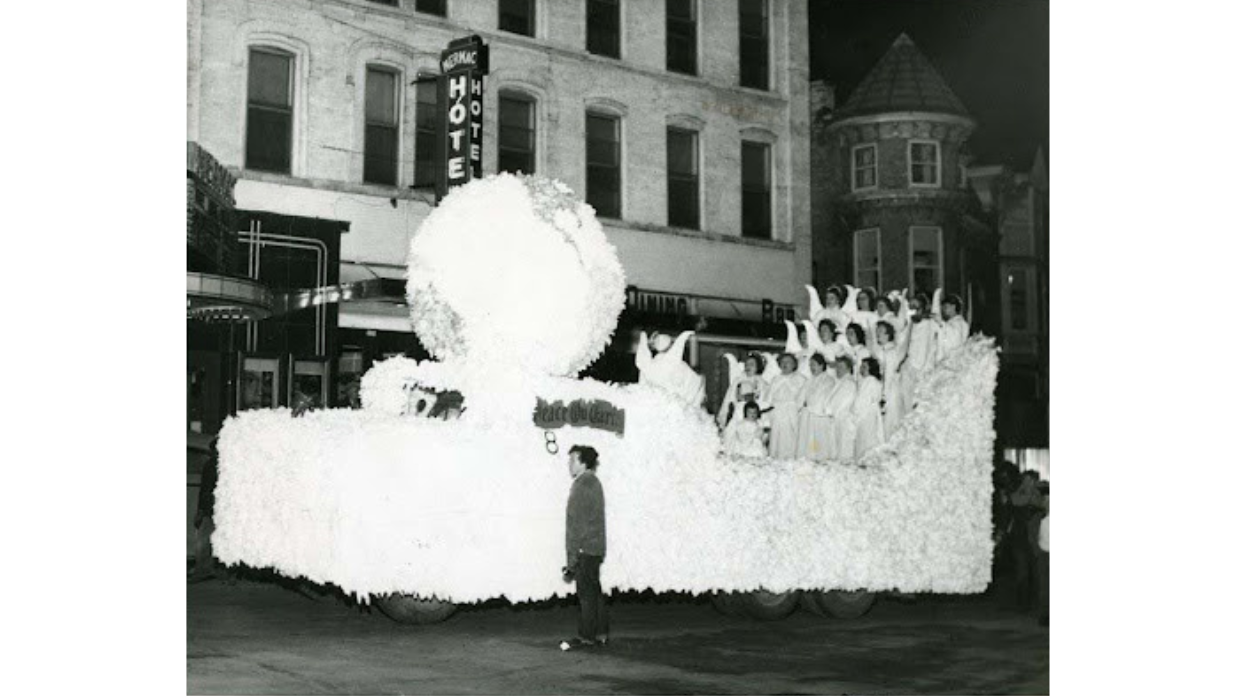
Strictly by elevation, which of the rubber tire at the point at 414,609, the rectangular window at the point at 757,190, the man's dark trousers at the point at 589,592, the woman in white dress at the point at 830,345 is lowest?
the rubber tire at the point at 414,609

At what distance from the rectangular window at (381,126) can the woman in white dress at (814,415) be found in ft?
21.8

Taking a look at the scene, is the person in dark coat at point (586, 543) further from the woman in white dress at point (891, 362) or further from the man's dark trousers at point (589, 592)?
the woman in white dress at point (891, 362)

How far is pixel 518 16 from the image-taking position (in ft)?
54.5

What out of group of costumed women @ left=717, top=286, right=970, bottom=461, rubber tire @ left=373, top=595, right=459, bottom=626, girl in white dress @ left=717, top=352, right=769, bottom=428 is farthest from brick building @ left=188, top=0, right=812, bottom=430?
rubber tire @ left=373, top=595, right=459, bottom=626

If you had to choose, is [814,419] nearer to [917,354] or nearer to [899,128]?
[917,354]

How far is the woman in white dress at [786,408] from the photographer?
10.2m

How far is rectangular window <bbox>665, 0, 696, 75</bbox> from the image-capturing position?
18141 mm

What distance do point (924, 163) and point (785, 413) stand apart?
28.9 ft

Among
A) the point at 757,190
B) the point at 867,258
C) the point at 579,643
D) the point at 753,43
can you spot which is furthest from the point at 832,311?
the point at 867,258

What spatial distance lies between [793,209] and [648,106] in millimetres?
2674

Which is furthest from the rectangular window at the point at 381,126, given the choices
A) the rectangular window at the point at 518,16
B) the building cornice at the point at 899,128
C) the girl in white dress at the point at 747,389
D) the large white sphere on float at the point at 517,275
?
the large white sphere on float at the point at 517,275

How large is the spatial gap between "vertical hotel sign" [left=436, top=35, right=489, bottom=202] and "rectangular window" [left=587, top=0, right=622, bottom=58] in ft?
9.49
